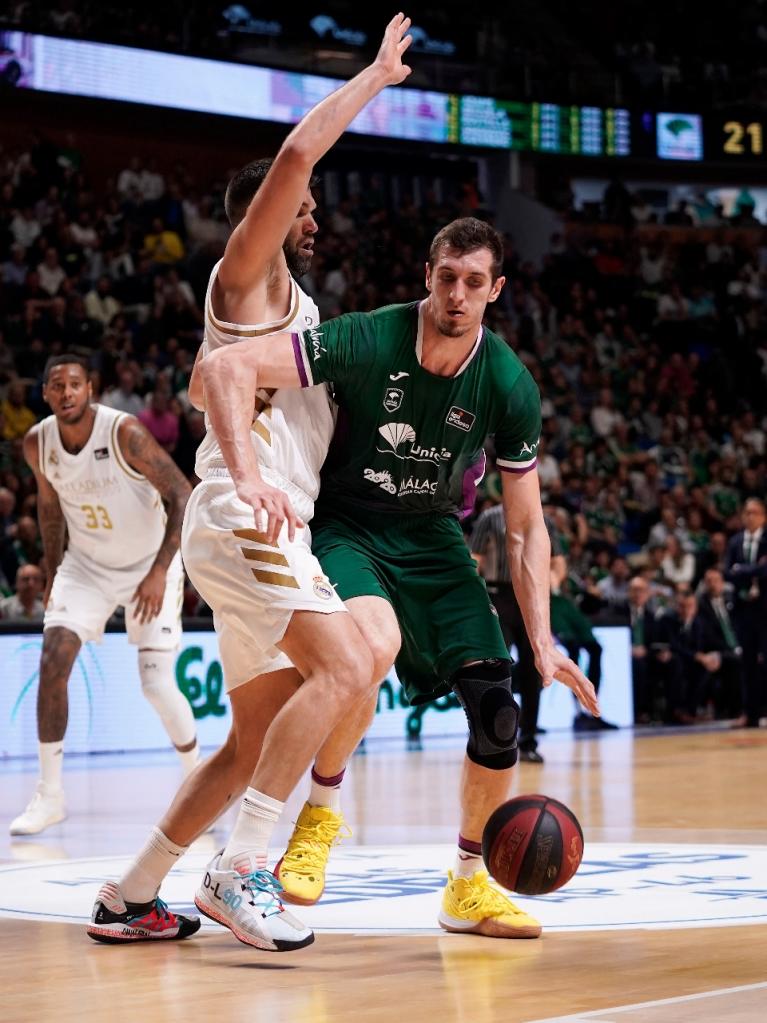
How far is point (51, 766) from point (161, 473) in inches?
60.6

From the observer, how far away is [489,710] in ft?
15.2

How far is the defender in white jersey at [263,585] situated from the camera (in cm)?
420

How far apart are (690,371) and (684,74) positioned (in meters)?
7.34

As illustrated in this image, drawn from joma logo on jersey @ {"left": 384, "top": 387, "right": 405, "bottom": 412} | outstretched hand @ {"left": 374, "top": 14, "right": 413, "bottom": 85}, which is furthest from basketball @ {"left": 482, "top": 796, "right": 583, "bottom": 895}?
outstretched hand @ {"left": 374, "top": 14, "right": 413, "bottom": 85}

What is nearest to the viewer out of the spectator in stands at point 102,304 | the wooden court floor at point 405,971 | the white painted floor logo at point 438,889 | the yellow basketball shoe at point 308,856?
the wooden court floor at point 405,971

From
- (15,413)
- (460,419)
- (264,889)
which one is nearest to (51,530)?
(460,419)

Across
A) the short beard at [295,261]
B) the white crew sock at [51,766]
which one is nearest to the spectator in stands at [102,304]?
the white crew sock at [51,766]

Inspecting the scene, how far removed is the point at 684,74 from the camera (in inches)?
1144

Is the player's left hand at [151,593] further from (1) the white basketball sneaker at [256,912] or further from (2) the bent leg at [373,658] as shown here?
(1) the white basketball sneaker at [256,912]

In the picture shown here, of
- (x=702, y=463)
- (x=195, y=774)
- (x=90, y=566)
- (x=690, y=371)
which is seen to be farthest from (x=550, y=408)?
(x=195, y=774)

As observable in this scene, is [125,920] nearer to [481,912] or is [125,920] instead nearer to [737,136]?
[481,912]

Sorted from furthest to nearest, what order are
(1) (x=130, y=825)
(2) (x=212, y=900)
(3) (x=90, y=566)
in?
1. (3) (x=90, y=566)
2. (1) (x=130, y=825)
3. (2) (x=212, y=900)

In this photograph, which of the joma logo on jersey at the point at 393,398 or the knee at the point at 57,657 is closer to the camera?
the joma logo on jersey at the point at 393,398

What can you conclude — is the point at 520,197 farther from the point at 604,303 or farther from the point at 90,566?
the point at 90,566
